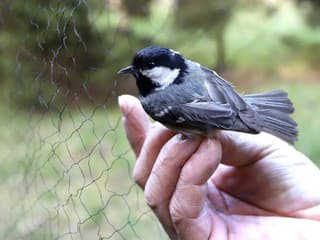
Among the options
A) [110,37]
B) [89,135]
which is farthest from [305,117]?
[89,135]

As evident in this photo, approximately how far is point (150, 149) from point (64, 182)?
593 millimetres

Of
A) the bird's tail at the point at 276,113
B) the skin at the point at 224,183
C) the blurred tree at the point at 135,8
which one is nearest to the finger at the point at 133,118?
the skin at the point at 224,183

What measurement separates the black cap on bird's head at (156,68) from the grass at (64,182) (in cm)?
15

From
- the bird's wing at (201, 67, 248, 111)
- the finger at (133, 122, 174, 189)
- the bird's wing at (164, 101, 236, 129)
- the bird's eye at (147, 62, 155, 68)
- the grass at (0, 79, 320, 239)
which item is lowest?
the grass at (0, 79, 320, 239)

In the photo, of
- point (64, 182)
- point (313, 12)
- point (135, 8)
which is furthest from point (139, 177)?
point (313, 12)

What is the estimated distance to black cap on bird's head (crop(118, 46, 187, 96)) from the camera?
36.0 inches

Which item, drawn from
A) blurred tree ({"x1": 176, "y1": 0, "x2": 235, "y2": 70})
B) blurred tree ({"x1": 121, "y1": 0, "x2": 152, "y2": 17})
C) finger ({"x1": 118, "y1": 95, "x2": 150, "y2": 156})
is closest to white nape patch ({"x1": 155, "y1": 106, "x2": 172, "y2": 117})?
finger ({"x1": 118, "y1": 95, "x2": 150, "y2": 156})

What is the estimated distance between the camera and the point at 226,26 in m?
3.07

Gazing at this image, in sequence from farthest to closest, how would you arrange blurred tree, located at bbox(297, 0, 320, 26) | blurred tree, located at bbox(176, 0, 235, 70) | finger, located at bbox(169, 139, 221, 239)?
blurred tree, located at bbox(297, 0, 320, 26) → blurred tree, located at bbox(176, 0, 235, 70) → finger, located at bbox(169, 139, 221, 239)

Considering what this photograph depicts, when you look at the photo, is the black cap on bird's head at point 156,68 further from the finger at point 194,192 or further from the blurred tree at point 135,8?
the blurred tree at point 135,8

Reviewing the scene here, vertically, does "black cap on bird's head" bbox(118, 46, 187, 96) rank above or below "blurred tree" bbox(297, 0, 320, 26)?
above

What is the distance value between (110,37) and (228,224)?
3.38 feet

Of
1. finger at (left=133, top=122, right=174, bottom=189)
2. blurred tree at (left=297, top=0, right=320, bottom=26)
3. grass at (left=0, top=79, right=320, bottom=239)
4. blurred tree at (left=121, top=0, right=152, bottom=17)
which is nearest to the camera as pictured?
finger at (left=133, top=122, right=174, bottom=189)

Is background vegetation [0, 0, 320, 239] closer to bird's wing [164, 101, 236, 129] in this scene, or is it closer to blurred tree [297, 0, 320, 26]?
blurred tree [297, 0, 320, 26]
